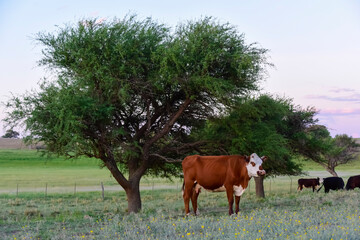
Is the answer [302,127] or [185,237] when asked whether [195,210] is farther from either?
[302,127]

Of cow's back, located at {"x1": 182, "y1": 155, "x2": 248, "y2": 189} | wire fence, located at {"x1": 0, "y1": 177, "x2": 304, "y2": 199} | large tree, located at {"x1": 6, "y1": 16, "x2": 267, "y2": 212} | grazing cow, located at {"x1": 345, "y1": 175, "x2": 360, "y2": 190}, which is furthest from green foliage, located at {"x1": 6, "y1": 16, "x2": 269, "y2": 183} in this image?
wire fence, located at {"x1": 0, "y1": 177, "x2": 304, "y2": 199}

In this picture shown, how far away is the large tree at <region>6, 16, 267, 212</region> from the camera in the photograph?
72.3ft

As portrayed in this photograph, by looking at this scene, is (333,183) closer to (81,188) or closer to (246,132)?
(246,132)

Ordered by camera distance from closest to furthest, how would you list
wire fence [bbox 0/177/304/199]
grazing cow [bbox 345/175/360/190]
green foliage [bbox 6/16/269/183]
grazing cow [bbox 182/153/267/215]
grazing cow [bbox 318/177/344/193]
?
grazing cow [bbox 182/153/267/215] → green foliage [bbox 6/16/269/183] → grazing cow [bbox 345/175/360/190] → grazing cow [bbox 318/177/344/193] → wire fence [bbox 0/177/304/199]

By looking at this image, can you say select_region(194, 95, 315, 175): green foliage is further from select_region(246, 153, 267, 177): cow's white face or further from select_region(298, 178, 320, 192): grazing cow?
select_region(298, 178, 320, 192): grazing cow

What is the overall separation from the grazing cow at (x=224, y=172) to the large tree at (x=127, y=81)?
247 inches

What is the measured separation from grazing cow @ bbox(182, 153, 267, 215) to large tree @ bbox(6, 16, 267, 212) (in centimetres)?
628

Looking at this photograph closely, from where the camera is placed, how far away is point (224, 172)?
1606 cm

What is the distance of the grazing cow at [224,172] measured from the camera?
1592cm

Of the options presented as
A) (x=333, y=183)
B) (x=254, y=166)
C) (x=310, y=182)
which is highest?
(x=254, y=166)

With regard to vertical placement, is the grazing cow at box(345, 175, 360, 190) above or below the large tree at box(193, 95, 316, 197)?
below

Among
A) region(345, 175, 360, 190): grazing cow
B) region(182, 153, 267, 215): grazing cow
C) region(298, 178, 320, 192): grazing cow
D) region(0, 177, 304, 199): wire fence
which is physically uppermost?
region(182, 153, 267, 215): grazing cow

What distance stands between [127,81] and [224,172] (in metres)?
9.36

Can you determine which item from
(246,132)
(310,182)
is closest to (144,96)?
(246,132)
